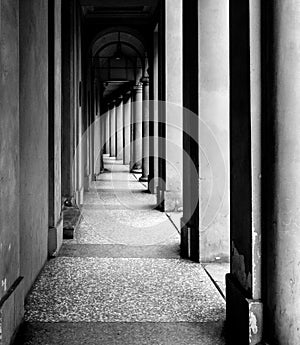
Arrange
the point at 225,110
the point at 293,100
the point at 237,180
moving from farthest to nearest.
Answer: the point at 225,110, the point at 237,180, the point at 293,100

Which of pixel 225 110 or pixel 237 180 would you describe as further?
pixel 225 110

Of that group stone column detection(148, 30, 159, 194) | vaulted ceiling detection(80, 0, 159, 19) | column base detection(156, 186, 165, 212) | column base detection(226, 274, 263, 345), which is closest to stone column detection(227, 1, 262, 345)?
column base detection(226, 274, 263, 345)

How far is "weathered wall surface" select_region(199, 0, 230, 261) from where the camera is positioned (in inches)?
248

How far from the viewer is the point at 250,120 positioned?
11.8ft

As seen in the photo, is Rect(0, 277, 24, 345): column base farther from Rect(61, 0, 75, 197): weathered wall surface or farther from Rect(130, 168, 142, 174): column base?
Rect(130, 168, 142, 174): column base

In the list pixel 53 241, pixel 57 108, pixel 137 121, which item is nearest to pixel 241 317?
pixel 53 241

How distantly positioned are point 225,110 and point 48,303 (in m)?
3.12

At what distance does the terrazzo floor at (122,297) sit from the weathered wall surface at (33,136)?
0.39 meters

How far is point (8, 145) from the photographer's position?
3.74 m

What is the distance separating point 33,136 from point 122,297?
1.95 metres

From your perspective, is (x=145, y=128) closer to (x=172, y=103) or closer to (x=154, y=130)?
(x=154, y=130)

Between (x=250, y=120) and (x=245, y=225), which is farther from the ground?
(x=250, y=120)

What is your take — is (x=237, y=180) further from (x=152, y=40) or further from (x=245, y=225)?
(x=152, y=40)

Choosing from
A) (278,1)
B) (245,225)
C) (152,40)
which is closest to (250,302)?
(245,225)
